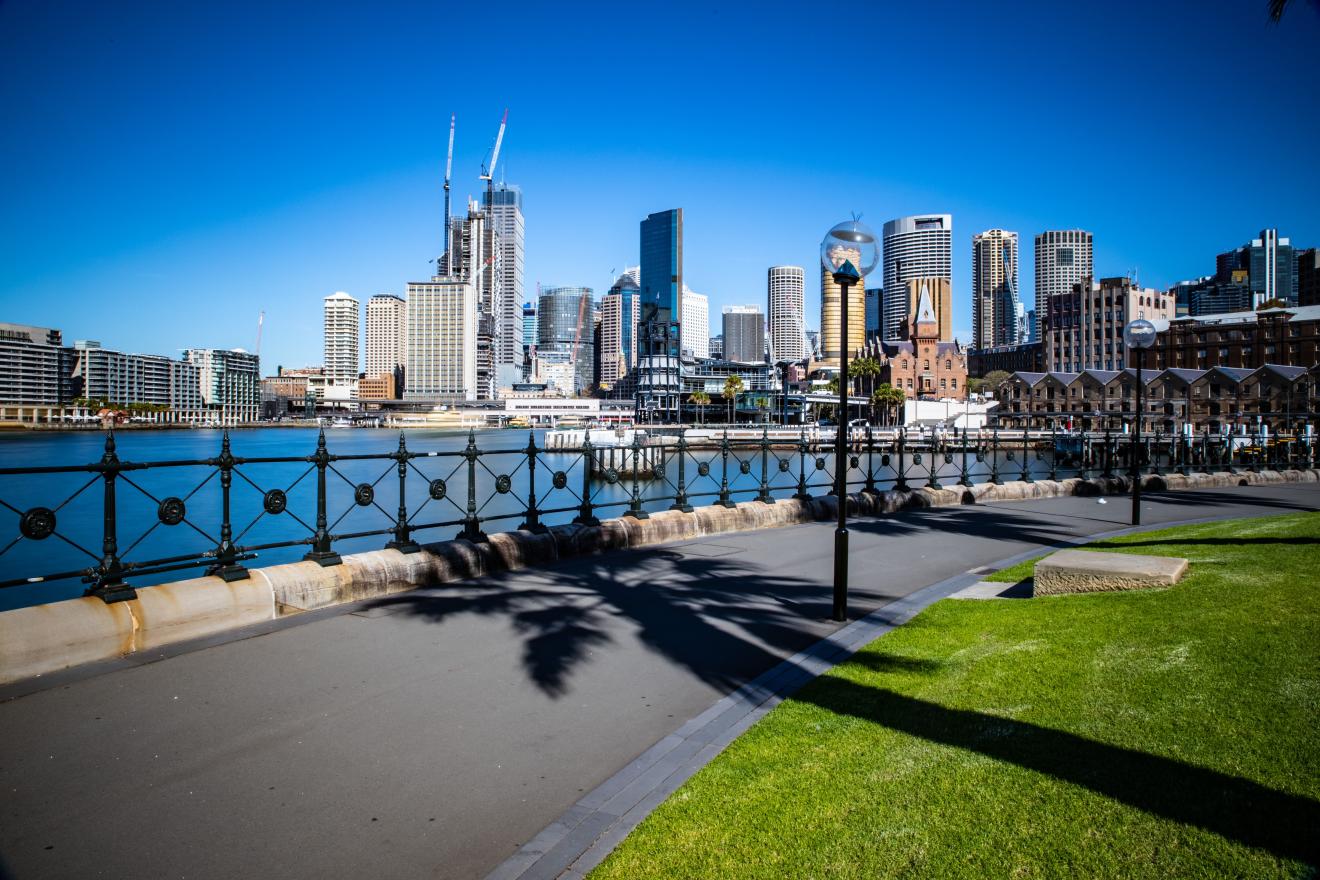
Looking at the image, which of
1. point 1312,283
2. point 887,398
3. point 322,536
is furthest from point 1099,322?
point 322,536

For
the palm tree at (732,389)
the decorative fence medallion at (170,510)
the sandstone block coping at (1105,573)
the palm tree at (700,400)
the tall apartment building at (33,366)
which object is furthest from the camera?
the palm tree at (700,400)

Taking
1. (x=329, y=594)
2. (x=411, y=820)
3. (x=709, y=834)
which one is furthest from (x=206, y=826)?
(x=329, y=594)

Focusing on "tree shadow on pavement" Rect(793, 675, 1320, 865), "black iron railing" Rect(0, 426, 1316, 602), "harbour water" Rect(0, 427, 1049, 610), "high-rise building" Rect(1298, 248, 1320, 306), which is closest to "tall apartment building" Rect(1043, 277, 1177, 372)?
"black iron railing" Rect(0, 426, 1316, 602)

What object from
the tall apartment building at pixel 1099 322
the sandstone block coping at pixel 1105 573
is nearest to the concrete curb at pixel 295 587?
the sandstone block coping at pixel 1105 573

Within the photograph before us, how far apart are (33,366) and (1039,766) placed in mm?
190830

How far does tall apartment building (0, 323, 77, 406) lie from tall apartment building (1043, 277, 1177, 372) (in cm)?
18972

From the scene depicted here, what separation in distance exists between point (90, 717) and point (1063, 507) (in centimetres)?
2038

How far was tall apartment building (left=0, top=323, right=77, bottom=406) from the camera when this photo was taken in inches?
5561

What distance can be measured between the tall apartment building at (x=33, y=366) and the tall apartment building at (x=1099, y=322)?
190 m

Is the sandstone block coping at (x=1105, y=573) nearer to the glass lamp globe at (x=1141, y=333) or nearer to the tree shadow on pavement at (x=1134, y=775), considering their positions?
the tree shadow on pavement at (x=1134, y=775)

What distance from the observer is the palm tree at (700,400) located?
172m

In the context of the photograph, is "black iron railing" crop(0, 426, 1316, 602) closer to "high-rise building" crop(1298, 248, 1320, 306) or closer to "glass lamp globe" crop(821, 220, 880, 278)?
"glass lamp globe" crop(821, 220, 880, 278)

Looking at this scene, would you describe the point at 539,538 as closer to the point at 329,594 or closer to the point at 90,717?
the point at 329,594

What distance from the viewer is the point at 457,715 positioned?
5.71 meters
